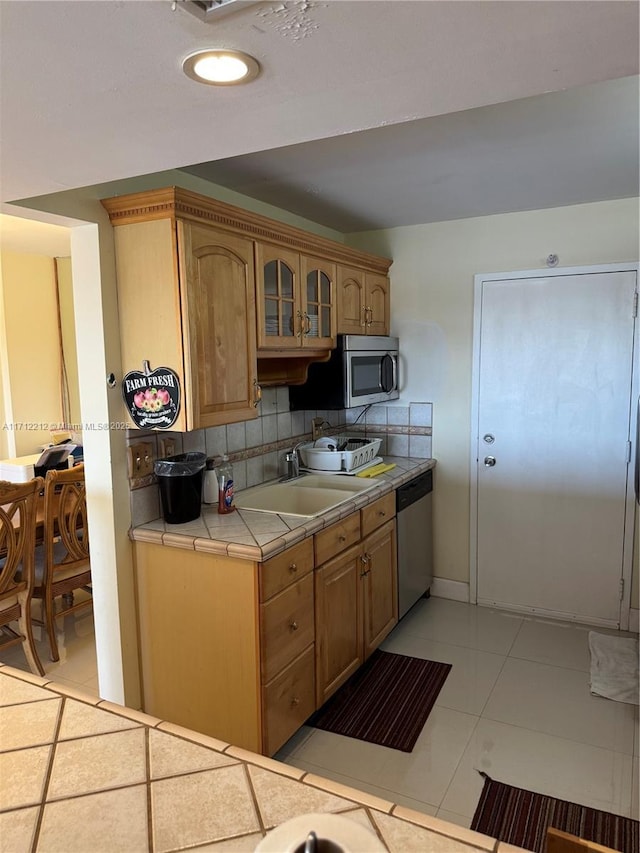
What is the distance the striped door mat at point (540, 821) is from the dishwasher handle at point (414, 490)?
4.74 feet

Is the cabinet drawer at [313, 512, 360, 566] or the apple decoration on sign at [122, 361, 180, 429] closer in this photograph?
the apple decoration on sign at [122, 361, 180, 429]

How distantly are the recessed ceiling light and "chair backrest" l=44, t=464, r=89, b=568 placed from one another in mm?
2444

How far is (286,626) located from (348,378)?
143 cm

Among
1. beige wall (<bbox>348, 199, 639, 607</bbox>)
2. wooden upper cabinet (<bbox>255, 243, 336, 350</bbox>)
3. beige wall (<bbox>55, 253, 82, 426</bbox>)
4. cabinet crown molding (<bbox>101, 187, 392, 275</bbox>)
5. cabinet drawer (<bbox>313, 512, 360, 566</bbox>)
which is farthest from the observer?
beige wall (<bbox>55, 253, 82, 426</bbox>)

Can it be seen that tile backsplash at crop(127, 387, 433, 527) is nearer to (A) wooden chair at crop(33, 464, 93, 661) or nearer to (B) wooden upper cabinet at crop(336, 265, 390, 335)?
(B) wooden upper cabinet at crop(336, 265, 390, 335)

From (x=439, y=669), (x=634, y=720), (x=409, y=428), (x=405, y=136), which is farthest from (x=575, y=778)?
(x=405, y=136)

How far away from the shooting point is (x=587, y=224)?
3.30 meters

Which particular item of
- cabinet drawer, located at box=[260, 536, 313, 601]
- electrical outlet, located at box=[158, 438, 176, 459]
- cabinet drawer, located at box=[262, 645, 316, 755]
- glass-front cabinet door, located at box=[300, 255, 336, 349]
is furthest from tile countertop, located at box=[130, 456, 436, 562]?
glass-front cabinet door, located at box=[300, 255, 336, 349]

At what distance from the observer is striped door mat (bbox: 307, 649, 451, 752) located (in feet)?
8.28

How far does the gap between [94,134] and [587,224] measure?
2878mm

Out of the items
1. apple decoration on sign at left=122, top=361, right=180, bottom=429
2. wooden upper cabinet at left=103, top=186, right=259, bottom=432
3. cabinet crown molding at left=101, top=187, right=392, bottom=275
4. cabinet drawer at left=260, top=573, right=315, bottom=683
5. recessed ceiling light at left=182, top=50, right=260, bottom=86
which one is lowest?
cabinet drawer at left=260, top=573, right=315, bottom=683

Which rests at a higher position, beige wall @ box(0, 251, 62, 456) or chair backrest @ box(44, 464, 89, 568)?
beige wall @ box(0, 251, 62, 456)

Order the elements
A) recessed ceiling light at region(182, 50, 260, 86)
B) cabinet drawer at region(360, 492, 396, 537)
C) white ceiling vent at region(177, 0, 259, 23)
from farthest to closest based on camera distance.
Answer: cabinet drawer at region(360, 492, 396, 537) < recessed ceiling light at region(182, 50, 260, 86) < white ceiling vent at region(177, 0, 259, 23)

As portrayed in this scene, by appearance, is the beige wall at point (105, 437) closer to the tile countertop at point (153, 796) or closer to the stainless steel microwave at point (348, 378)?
the stainless steel microwave at point (348, 378)
